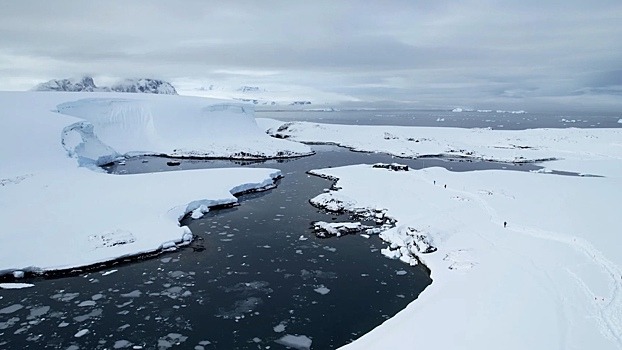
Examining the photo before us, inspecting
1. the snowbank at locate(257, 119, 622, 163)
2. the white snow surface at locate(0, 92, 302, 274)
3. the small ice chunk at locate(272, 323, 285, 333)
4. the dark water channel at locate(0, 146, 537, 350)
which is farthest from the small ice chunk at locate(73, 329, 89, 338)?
the snowbank at locate(257, 119, 622, 163)

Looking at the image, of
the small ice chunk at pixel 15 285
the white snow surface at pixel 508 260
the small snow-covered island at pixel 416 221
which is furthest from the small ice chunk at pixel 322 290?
the small ice chunk at pixel 15 285

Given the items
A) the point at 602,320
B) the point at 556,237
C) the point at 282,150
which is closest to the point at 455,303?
the point at 602,320

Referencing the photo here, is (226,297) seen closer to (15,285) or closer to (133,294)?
(133,294)

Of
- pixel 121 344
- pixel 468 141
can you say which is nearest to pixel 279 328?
pixel 121 344

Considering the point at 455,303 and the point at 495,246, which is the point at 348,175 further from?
the point at 455,303

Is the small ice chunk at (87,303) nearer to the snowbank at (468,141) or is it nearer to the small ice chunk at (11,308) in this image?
the small ice chunk at (11,308)

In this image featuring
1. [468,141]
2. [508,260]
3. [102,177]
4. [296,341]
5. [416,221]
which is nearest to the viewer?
[296,341]
